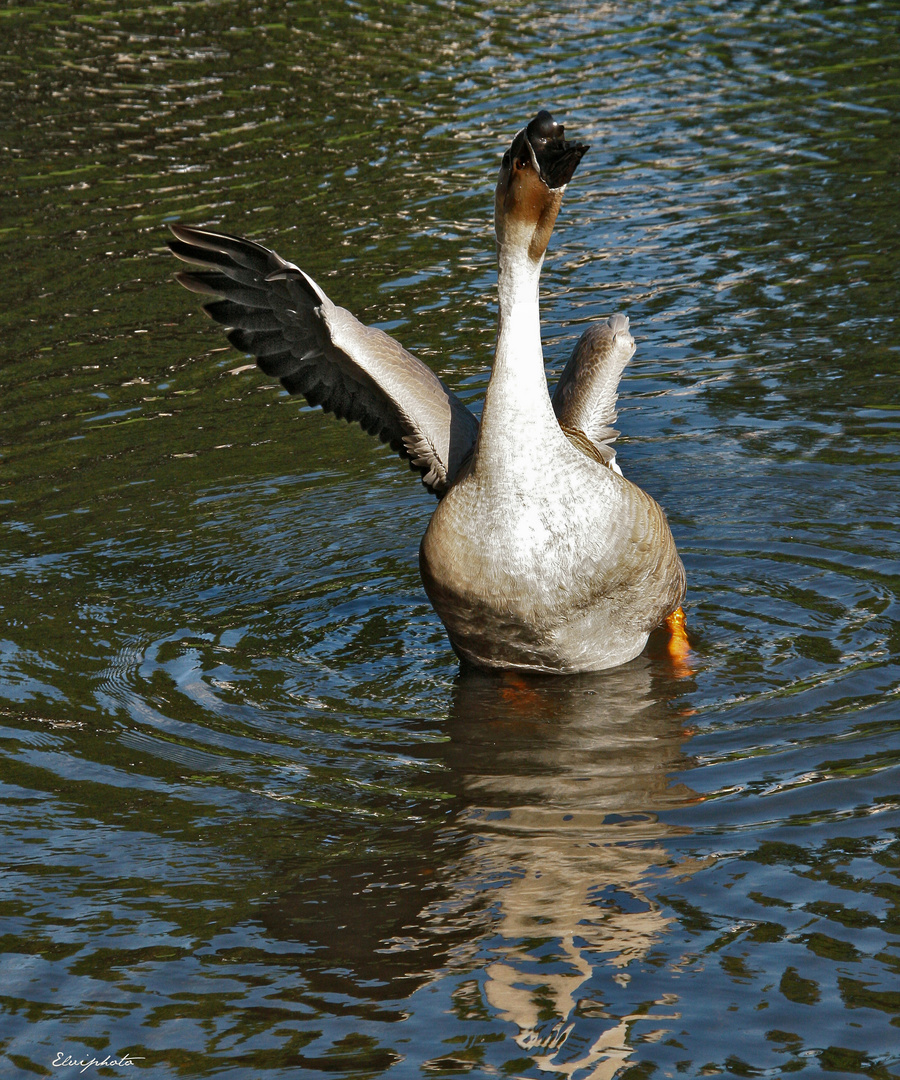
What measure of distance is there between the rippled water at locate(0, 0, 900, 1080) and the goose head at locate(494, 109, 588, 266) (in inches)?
88.3

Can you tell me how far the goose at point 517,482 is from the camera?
6.50 meters

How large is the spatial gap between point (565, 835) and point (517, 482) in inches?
71.1

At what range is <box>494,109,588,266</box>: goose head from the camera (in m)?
6.17

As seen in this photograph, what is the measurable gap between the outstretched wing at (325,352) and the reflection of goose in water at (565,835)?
133 centimetres

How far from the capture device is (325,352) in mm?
7359

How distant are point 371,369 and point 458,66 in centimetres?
1286

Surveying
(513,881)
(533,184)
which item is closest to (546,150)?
(533,184)

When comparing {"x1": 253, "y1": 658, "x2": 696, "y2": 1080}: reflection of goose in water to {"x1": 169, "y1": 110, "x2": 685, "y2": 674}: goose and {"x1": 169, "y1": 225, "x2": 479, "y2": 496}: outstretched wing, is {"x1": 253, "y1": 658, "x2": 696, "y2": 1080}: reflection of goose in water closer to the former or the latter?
{"x1": 169, "y1": 110, "x2": 685, "y2": 674}: goose

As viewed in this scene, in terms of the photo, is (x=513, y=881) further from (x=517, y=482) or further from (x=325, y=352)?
(x=325, y=352)

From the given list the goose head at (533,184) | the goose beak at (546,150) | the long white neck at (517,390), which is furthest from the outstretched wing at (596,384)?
the goose beak at (546,150)

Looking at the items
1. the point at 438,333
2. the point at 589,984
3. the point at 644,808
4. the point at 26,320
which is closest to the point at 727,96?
the point at 438,333

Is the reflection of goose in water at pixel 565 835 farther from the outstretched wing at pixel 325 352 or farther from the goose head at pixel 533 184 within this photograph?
the goose head at pixel 533 184
